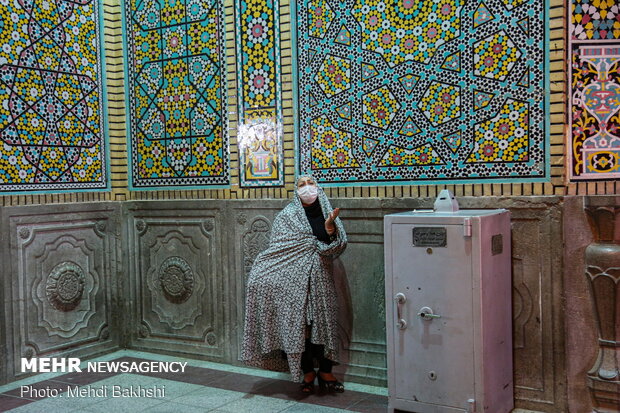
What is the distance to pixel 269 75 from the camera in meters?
5.03

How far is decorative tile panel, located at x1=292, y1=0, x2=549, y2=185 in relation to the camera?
4.08 m

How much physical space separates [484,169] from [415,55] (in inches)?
37.5

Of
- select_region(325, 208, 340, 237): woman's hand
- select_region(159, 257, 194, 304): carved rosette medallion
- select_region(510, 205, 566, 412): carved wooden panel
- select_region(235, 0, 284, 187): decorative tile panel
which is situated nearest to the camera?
select_region(510, 205, 566, 412): carved wooden panel

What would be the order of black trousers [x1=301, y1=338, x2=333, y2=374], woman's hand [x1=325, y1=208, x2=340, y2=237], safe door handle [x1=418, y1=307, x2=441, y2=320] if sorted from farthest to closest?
black trousers [x1=301, y1=338, x2=333, y2=374] < woman's hand [x1=325, y1=208, x2=340, y2=237] < safe door handle [x1=418, y1=307, x2=441, y2=320]

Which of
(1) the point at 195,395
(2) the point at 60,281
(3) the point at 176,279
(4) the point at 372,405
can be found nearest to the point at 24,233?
(2) the point at 60,281

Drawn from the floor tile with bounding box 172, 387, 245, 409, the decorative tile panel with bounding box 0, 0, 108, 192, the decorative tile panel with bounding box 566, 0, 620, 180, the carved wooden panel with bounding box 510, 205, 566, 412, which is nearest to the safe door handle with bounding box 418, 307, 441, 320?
the carved wooden panel with bounding box 510, 205, 566, 412

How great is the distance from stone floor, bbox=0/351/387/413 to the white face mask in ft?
4.62

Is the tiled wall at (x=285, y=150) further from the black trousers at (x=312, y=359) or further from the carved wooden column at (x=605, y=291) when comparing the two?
the black trousers at (x=312, y=359)

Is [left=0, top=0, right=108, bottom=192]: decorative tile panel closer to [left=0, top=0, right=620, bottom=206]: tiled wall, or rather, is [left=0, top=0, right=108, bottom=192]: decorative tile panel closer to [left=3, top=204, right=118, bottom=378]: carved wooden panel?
[left=0, top=0, right=620, bottom=206]: tiled wall

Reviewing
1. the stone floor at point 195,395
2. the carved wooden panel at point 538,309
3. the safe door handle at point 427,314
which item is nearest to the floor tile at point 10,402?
the stone floor at point 195,395

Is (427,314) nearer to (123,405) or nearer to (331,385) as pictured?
(331,385)

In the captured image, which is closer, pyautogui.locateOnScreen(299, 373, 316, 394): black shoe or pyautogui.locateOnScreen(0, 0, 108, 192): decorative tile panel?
pyautogui.locateOnScreen(299, 373, 316, 394): black shoe

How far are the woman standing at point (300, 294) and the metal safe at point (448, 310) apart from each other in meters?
0.62

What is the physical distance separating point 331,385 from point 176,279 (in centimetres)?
184
